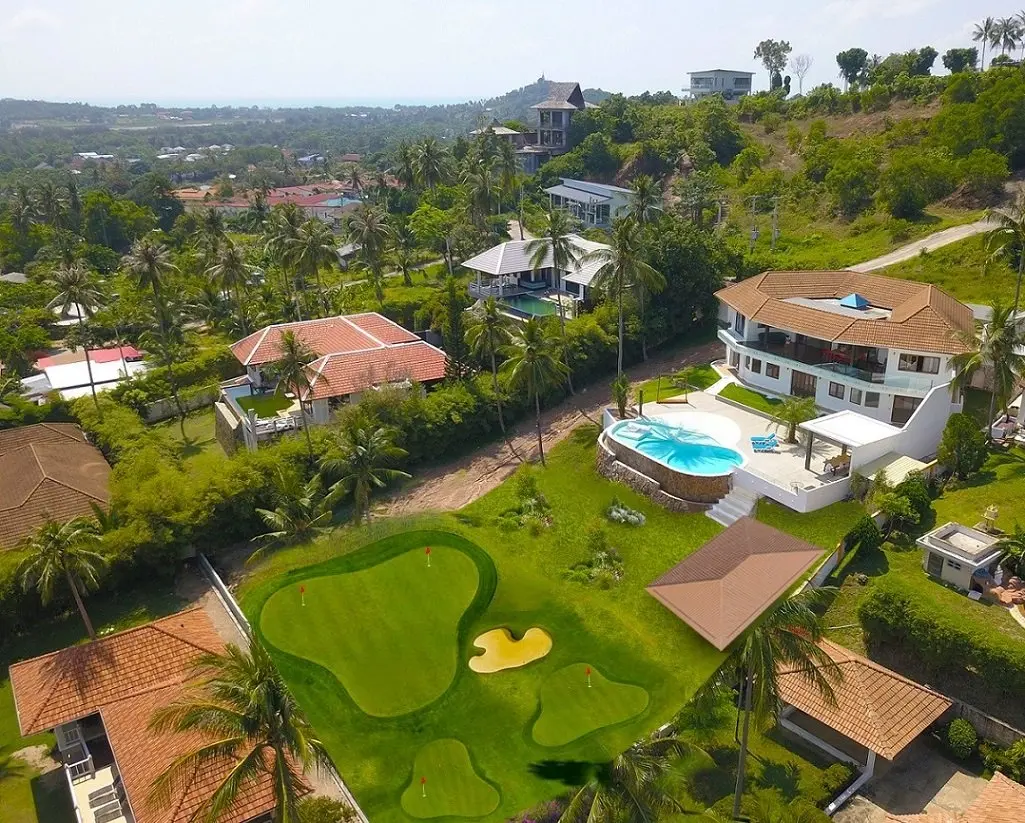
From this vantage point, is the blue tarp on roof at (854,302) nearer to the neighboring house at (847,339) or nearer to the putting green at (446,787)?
the neighboring house at (847,339)

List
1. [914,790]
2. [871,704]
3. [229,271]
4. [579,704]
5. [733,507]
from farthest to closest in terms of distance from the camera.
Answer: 1. [229,271]
2. [733,507]
3. [579,704]
4. [871,704]
5. [914,790]

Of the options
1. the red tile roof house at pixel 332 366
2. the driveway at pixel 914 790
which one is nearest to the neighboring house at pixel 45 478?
the red tile roof house at pixel 332 366

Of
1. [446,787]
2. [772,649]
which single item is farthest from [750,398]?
[446,787]

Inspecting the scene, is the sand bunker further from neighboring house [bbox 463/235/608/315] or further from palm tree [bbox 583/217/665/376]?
neighboring house [bbox 463/235/608/315]

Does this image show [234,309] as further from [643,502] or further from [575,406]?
[643,502]

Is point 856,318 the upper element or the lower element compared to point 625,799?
upper

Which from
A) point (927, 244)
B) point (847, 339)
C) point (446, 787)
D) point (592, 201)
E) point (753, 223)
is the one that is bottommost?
point (446, 787)

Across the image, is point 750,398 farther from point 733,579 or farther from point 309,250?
point 309,250
